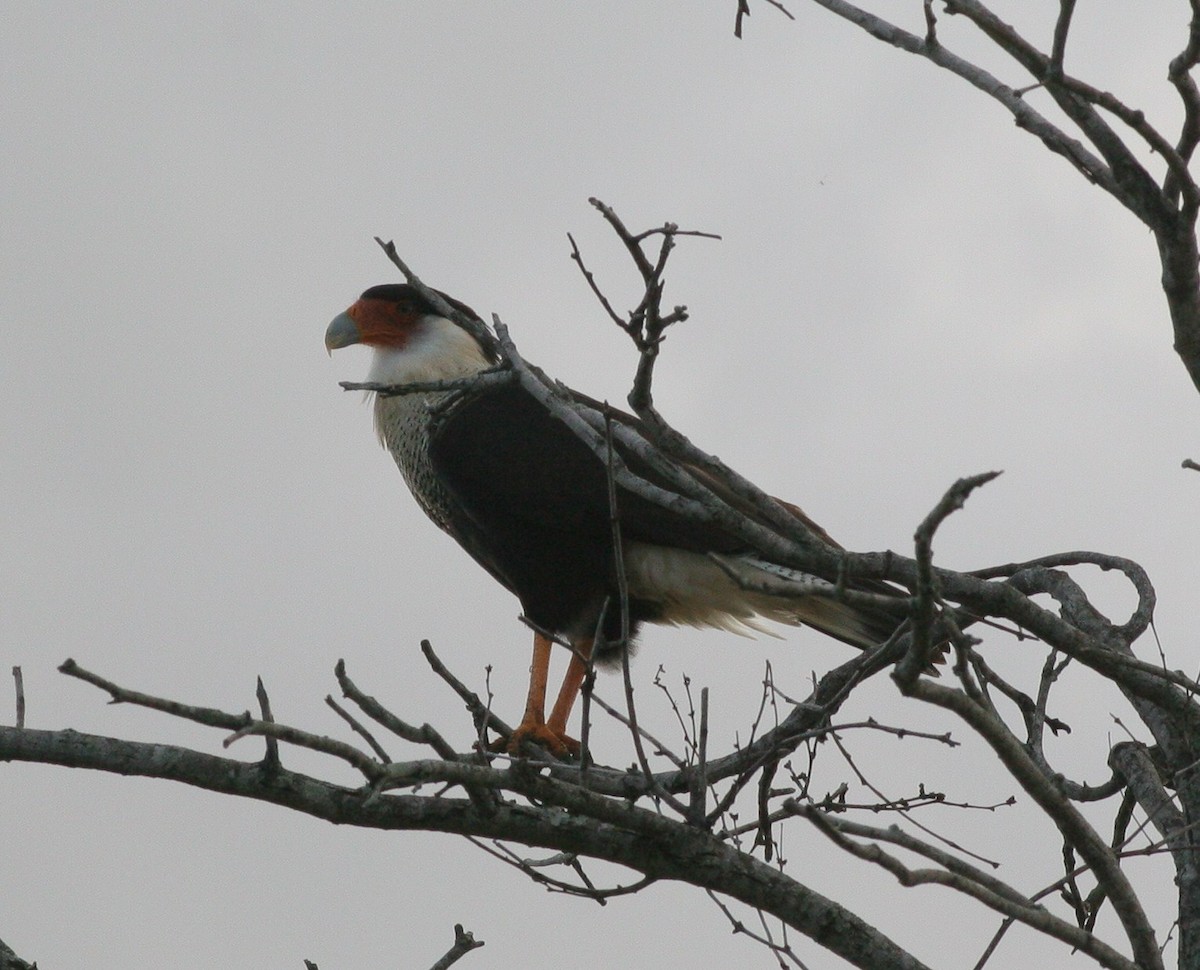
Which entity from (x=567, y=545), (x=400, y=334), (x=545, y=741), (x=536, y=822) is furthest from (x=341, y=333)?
(x=536, y=822)

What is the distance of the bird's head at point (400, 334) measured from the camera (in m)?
5.37

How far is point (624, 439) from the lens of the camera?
2531mm

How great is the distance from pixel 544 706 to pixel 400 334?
1.65 metres

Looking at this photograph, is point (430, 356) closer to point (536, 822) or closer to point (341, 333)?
point (341, 333)

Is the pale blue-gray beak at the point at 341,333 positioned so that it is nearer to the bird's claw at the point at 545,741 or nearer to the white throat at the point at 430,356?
the white throat at the point at 430,356

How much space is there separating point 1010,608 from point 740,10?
119 centimetres

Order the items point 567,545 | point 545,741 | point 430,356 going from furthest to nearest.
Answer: point 430,356 < point 567,545 < point 545,741

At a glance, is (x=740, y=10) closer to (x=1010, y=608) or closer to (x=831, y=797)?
(x=1010, y=608)

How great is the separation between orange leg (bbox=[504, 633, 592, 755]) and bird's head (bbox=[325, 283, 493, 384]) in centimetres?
123

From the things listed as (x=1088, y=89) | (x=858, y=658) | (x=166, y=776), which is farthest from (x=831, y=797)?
(x=1088, y=89)

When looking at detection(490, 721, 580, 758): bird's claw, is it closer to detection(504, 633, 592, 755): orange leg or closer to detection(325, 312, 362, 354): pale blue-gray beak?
detection(504, 633, 592, 755): orange leg

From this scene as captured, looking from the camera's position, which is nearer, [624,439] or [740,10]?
[624,439]

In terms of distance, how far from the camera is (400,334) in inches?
214

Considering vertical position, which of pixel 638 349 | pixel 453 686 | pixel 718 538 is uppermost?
pixel 718 538
